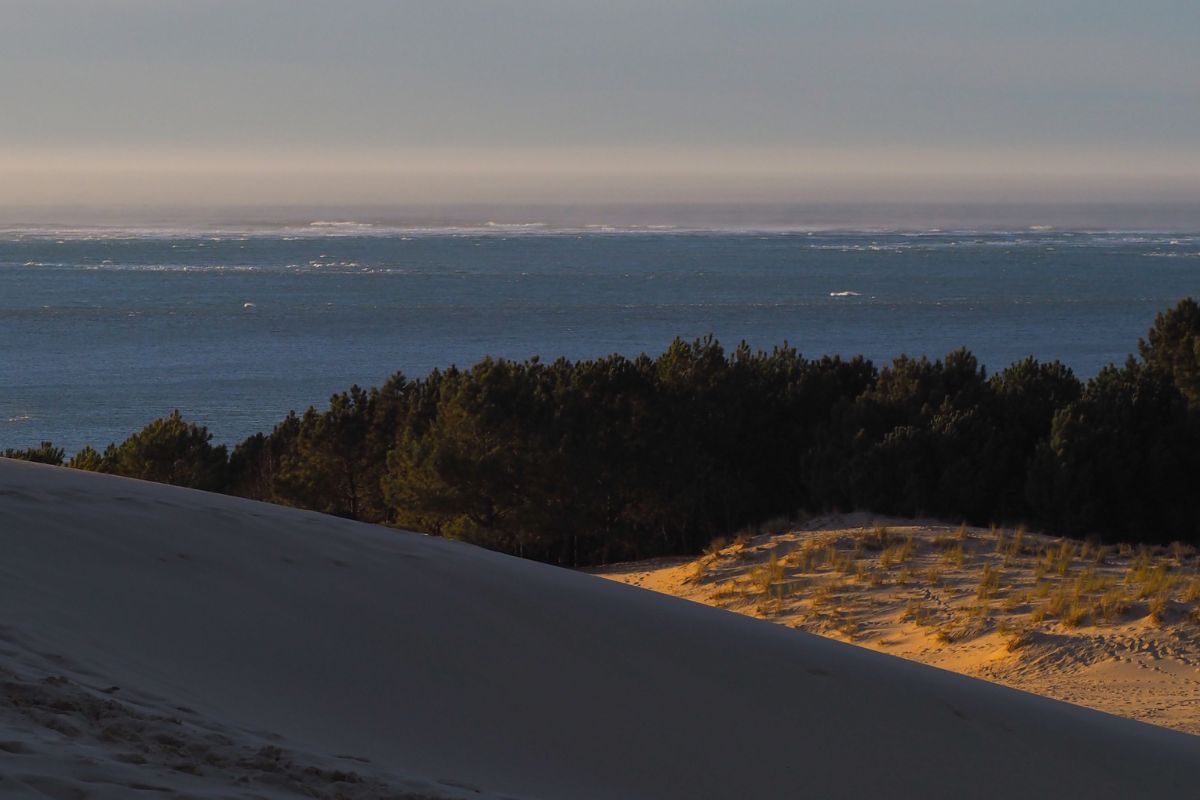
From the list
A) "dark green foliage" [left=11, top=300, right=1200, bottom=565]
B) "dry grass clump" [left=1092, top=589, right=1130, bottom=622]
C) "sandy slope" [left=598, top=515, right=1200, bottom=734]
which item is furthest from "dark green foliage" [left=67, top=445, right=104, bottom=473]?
"dry grass clump" [left=1092, top=589, right=1130, bottom=622]

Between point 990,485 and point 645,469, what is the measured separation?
569 centimetres

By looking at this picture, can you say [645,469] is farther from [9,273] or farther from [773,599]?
[9,273]

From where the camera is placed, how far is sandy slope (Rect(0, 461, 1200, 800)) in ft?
14.9

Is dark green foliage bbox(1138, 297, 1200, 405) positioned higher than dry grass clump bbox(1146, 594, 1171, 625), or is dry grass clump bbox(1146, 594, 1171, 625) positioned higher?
dark green foliage bbox(1138, 297, 1200, 405)

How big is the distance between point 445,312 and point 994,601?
285 feet

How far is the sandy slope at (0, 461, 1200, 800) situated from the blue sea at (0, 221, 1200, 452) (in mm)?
38917

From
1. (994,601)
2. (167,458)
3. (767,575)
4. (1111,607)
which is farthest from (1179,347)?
(167,458)

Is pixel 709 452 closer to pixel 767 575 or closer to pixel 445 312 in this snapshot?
pixel 767 575

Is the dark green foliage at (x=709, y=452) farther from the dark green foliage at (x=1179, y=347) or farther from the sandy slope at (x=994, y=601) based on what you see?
the sandy slope at (x=994, y=601)

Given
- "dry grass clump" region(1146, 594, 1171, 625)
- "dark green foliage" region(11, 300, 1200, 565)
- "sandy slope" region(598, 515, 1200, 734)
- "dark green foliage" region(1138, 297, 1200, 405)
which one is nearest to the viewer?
"sandy slope" region(598, 515, 1200, 734)

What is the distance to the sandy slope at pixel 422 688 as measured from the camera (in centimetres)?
455

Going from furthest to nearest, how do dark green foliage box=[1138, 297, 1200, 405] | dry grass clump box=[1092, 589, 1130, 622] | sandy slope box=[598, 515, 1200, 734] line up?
1. dark green foliage box=[1138, 297, 1200, 405]
2. dry grass clump box=[1092, 589, 1130, 622]
3. sandy slope box=[598, 515, 1200, 734]

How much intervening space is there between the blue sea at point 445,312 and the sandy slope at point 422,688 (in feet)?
128

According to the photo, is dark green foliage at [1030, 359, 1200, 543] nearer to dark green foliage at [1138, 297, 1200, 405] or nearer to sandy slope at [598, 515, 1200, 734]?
dark green foliage at [1138, 297, 1200, 405]
